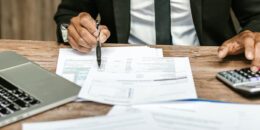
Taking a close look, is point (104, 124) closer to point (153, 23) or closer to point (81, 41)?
point (81, 41)

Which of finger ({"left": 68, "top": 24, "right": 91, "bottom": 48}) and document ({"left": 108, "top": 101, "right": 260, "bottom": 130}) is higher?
finger ({"left": 68, "top": 24, "right": 91, "bottom": 48})

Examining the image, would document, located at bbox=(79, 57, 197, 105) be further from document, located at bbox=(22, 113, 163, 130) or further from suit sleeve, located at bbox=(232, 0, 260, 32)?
suit sleeve, located at bbox=(232, 0, 260, 32)

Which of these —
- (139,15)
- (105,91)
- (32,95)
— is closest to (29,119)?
(32,95)

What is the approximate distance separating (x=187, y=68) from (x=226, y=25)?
1.55 feet

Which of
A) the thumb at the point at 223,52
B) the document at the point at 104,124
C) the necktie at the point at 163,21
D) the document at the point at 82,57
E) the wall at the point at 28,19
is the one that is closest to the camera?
the document at the point at 104,124

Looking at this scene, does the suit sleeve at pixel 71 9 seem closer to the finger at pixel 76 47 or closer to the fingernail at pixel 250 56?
the finger at pixel 76 47

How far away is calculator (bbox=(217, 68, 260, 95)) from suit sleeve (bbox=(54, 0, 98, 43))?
56 cm

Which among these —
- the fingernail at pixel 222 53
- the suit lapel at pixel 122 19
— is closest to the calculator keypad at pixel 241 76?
the fingernail at pixel 222 53

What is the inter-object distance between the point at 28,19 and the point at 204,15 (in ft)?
4.46

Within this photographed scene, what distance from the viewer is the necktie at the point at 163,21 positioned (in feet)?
4.44

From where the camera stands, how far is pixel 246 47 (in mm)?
1088

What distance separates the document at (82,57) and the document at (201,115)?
0.19 m

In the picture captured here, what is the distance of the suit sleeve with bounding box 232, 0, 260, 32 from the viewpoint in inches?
54.4

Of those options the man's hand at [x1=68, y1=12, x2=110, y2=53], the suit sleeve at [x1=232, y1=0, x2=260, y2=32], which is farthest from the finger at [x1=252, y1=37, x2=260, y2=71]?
the man's hand at [x1=68, y1=12, x2=110, y2=53]
